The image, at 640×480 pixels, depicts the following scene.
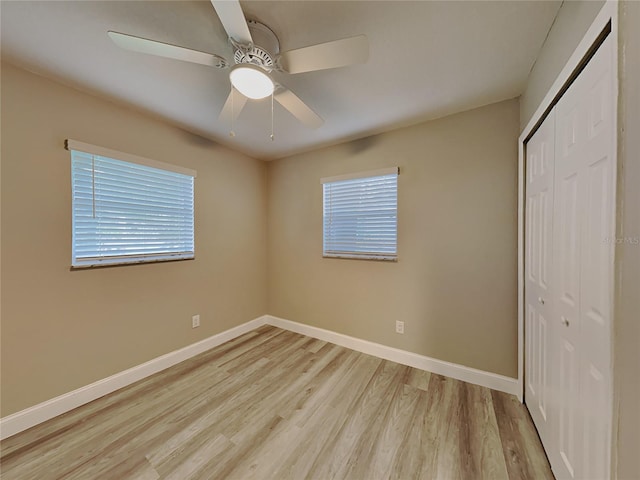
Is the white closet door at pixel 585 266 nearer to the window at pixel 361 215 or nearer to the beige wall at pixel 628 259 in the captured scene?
the beige wall at pixel 628 259

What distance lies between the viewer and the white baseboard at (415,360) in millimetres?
1939

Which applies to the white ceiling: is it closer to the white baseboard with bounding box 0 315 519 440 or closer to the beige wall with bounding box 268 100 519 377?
the beige wall with bounding box 268 100 519 377

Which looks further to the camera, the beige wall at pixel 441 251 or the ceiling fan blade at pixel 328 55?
the beige wall at pixel 441 251

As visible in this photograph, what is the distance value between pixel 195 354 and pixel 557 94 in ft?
11.3

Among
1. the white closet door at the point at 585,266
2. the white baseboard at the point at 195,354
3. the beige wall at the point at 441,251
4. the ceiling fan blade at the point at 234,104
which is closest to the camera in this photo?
the white closet door at the point at 585,266

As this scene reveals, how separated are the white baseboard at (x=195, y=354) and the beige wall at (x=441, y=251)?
0.25ft

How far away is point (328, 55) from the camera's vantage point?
1.10m

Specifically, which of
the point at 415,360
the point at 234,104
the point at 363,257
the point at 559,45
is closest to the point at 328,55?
the point at 234,104

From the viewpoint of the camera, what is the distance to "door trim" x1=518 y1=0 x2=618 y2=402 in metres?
0.73

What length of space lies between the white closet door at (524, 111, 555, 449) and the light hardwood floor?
27 centimetres

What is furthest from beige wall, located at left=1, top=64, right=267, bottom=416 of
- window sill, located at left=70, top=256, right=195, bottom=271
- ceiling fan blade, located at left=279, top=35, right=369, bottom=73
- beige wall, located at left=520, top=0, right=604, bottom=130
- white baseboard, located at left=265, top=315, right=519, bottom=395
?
beige wall, located at left=520, top=0, right=604, bottom=130

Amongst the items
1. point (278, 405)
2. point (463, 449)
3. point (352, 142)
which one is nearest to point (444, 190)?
point (352, 142)

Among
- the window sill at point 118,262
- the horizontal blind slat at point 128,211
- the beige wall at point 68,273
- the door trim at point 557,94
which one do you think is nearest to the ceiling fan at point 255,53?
the door trim at point 557,94

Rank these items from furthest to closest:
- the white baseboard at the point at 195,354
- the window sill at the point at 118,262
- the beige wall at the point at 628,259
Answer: the window sill at the point at 118,262 → the white baseboard at the point at 195,354 → the beige wall at the point at 628,259
